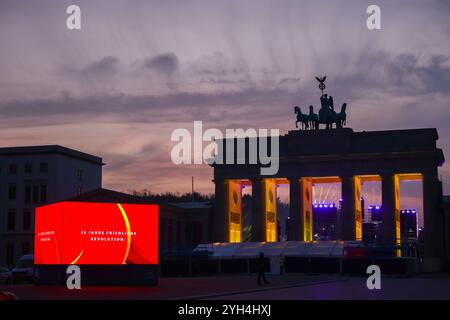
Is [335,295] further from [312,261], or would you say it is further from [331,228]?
[331,228]

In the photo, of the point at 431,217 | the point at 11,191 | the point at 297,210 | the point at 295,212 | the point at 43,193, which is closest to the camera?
the point at 431,217

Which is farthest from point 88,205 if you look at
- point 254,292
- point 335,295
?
point 335,295

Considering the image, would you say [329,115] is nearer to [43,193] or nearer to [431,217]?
[431,217]

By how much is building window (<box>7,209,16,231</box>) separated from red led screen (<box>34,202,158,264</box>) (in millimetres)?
61525

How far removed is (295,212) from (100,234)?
55089 millimetres

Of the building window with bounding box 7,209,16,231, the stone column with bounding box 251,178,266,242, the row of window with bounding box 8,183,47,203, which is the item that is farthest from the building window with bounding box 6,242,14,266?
the stone column with bounding box 251,178,266,242

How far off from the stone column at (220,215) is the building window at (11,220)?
27.0 meters

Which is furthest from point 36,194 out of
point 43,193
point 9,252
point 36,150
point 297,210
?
point 297,210

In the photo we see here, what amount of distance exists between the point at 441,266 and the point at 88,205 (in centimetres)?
5457

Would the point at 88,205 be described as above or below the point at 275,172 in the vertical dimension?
below

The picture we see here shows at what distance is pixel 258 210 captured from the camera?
319 ft

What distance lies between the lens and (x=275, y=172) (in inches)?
3789

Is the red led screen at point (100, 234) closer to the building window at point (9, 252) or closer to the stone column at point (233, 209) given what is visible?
the stone column at point (233, 209)

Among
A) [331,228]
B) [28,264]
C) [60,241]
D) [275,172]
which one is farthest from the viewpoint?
[331,228]
